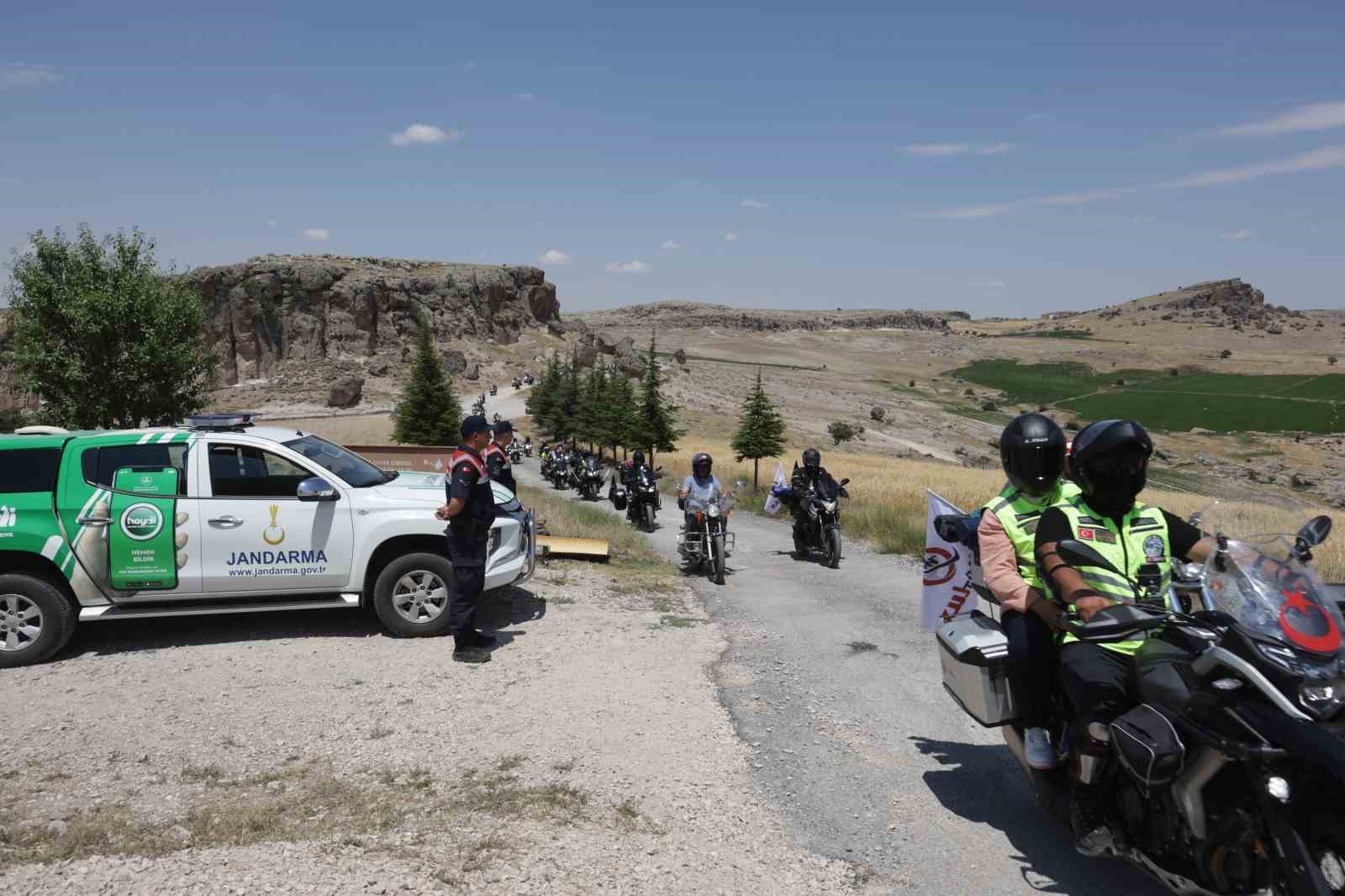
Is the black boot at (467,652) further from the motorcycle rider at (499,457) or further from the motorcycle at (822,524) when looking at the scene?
the motorcycle at (822,524)

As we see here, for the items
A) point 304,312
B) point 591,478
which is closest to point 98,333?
Result: point 591,478

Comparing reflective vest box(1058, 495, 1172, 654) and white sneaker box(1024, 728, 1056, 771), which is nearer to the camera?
reflective vest box(1058, 495, 1172, 654)

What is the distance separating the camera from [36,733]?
18.9 feet

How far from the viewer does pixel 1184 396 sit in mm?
101188

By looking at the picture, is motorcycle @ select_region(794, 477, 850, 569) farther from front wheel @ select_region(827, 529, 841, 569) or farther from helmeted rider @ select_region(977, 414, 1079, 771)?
helmeted rider @ select_region(977, 414, 1079, 771)

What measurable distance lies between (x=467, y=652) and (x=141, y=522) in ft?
9.73

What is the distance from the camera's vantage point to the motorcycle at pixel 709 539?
11570 millimetres

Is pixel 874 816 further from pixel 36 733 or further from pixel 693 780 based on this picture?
pixel 36 733

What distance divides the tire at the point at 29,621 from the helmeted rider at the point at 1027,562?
7273mm

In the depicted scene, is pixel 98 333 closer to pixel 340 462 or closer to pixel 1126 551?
pixel 340 462

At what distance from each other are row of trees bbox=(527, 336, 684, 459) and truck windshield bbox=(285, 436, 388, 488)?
25.2 m

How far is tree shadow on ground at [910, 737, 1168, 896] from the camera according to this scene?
4023mm

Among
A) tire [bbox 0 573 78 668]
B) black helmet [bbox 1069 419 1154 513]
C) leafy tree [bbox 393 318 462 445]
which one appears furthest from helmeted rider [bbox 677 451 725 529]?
leafy tree [bbox 393 318 462 445]

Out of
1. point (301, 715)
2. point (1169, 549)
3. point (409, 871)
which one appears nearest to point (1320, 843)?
point (1169, 549)
